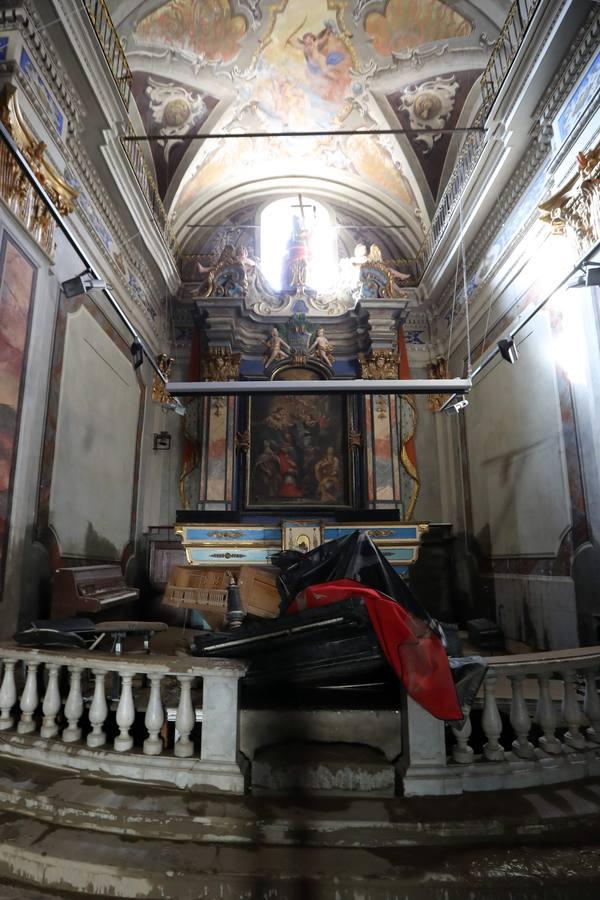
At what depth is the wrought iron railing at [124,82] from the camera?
5617 mm

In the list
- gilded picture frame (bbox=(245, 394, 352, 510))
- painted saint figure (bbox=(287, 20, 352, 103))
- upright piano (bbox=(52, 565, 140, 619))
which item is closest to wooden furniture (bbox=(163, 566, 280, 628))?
upright piano (bbox=(52, 565, 140, 619))

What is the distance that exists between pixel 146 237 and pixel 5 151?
3380mm

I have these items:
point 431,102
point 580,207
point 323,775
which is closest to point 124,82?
point 431,102

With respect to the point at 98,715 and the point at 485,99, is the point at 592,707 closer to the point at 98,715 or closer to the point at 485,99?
the point at 98,715

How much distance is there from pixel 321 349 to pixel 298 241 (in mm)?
2172

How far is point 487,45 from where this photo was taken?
698cm

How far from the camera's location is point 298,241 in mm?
10094

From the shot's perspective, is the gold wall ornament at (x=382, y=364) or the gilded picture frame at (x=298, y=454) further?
the gold wall ornament at (x=382, y=364)

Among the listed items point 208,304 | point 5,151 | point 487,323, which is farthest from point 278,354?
point 5,151

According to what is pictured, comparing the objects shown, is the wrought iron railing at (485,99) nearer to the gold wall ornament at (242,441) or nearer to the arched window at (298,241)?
the arched window at (298,241)

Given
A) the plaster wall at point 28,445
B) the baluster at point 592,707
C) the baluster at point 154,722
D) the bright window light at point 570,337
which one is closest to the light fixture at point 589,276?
the bright window light at point 570,337

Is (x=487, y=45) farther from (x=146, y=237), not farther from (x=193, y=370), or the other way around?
(x=193, y=370)

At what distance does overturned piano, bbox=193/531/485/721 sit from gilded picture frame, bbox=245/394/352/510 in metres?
5.56

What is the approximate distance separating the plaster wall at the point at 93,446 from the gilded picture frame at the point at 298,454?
2.01 m
